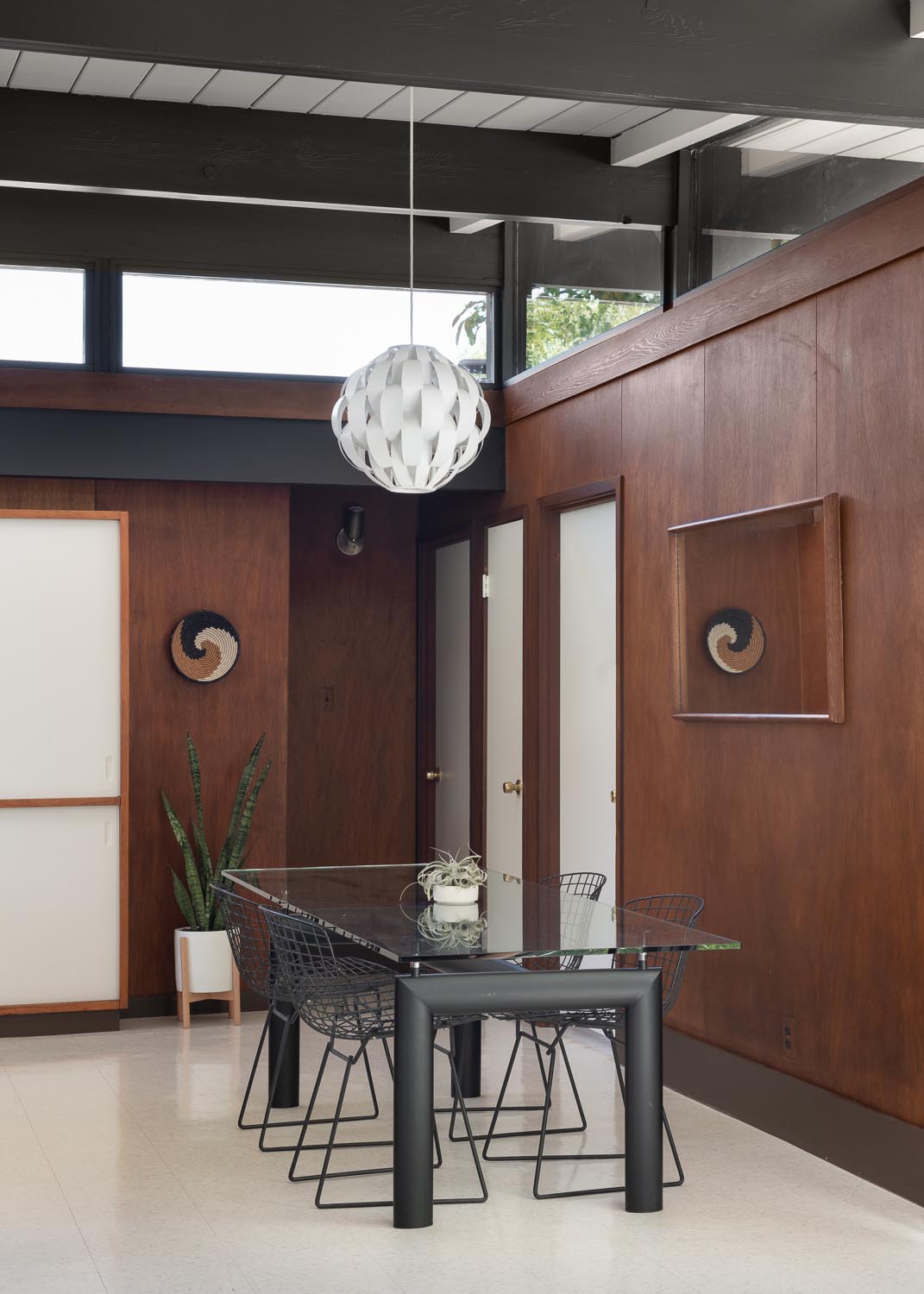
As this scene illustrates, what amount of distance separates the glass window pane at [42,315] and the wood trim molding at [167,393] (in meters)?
0.10

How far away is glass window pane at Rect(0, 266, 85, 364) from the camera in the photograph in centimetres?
657

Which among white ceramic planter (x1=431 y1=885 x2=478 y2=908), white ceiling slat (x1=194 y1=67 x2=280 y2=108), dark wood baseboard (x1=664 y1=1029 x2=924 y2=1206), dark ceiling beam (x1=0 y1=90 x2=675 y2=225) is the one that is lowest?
dark wood baseboard (x1=664 y1=1029 x2=924 y2=1206)

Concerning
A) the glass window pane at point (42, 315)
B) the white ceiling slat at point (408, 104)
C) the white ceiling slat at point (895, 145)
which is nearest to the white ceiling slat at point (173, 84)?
the white ceiling slat at point (408, 104)

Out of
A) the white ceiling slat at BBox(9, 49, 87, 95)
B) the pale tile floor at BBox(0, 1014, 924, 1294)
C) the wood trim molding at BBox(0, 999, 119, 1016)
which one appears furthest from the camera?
the wood trim molding at BBox(0, 999, 119, 1016)

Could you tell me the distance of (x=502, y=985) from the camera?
13.5 feet

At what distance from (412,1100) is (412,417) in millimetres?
1818

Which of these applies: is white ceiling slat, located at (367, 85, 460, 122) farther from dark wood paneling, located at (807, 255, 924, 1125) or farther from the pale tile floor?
the pale tile floor

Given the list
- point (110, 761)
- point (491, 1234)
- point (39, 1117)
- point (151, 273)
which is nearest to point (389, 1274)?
point (491, 1234)

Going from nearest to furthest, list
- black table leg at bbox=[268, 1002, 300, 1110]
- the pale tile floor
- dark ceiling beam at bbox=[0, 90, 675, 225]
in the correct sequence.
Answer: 1. the pale tile floor
2. dark ceiling beam at bbox=[0, 90, 675, 225]
3. black table leg at bbox=[268, 1002, 300, 1110]

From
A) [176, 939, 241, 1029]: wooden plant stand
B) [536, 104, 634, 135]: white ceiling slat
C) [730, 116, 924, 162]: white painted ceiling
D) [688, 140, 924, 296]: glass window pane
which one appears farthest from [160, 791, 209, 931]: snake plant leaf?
[730, 116, 924, 162]: white painted ceiling

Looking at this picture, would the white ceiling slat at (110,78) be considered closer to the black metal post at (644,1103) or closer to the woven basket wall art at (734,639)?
the woven basket wall art at (734,639)

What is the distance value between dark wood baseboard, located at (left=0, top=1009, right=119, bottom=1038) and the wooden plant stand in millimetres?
287

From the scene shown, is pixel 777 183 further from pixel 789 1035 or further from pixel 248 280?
pixel 789 1035

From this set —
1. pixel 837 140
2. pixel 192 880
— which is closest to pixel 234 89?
pixel 837 140
